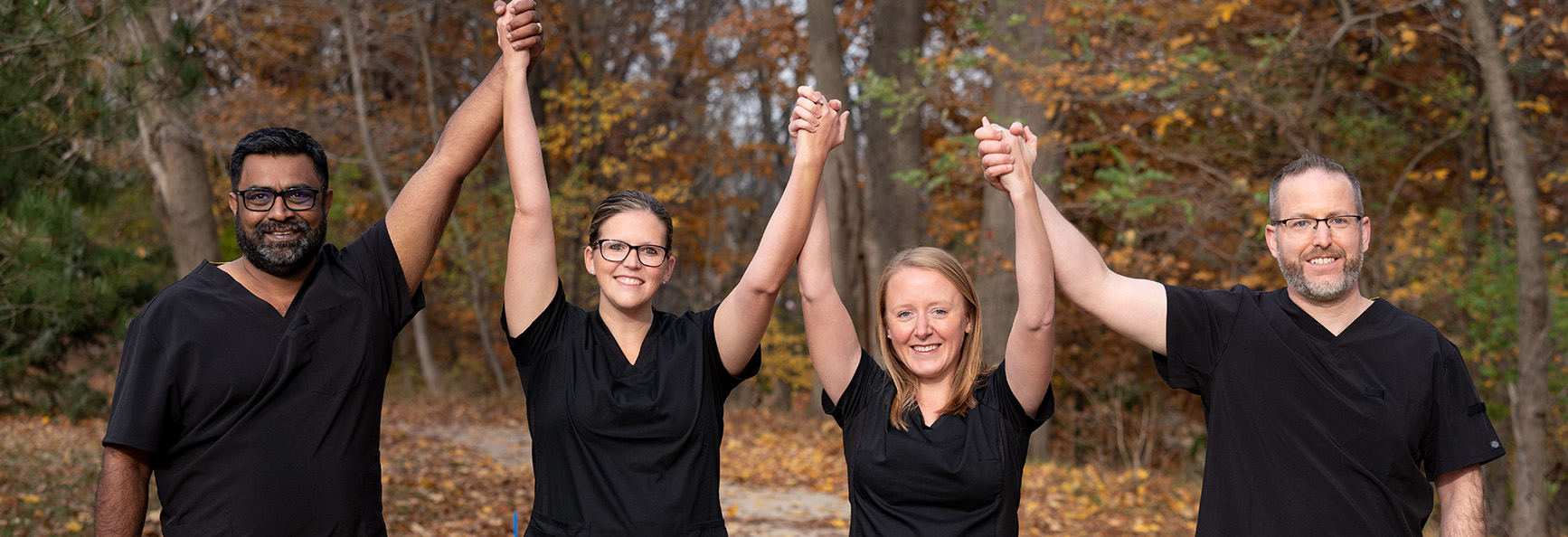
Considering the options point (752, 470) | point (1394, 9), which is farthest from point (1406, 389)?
point (752, 470)

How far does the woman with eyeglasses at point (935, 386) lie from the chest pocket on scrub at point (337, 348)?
3.80 feet

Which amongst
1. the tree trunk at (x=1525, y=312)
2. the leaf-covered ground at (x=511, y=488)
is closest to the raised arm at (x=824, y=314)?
the leaf-covered ground at (x=511, y=488)

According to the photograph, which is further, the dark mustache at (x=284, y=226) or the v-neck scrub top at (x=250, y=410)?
the dark mustache at (x=284, y=226)

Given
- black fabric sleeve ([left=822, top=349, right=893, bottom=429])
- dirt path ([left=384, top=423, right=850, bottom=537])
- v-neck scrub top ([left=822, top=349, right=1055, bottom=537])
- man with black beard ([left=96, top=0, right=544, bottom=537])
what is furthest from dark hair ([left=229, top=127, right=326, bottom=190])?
dirt path ([left=384, top=423, right=850, bottom=537])

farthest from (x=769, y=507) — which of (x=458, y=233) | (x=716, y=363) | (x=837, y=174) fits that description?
(x=458, y=233)

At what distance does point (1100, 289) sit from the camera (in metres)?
3.04

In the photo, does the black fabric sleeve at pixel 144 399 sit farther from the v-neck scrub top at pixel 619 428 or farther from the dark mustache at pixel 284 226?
the v-neck scrub top at pixel 619 428

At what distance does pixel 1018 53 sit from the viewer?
11.5 metres

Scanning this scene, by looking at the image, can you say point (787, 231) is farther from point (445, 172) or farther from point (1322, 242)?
point (1322, 242)

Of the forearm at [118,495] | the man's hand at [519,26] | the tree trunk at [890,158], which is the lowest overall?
the forearm at [118,495]

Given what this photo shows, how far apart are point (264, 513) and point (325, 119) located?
663 inches

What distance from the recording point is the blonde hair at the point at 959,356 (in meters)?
2.93

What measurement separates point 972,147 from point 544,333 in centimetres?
852

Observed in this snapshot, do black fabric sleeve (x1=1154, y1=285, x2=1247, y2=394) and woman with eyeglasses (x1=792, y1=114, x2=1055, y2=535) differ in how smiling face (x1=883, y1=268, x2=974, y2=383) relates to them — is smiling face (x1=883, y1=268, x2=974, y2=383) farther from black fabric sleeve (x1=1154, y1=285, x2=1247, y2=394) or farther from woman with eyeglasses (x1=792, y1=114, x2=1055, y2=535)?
black fabric sleeve (x1=1154, y1=285, x2=1247, y2=394)
